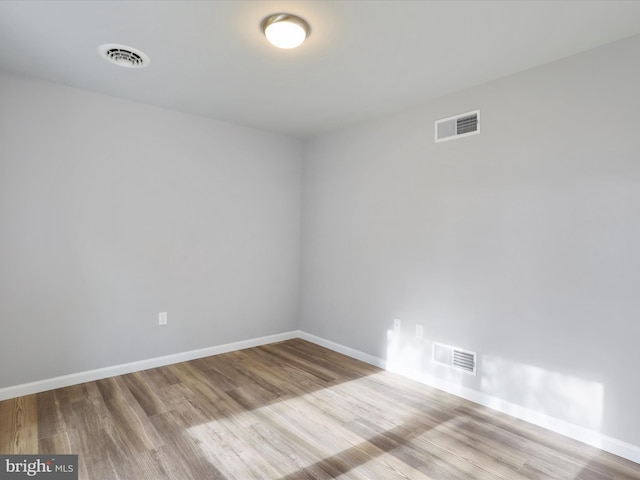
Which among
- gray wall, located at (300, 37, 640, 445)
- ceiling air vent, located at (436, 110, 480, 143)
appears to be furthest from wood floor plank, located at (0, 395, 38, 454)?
ceiling air vent, located at (436, 110, 480, 143)

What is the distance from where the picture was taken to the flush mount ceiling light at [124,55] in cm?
227

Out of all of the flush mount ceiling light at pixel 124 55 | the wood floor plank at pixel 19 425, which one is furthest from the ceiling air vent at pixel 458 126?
the wood floor plank at pixel 19 425

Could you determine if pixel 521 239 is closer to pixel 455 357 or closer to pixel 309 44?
pixel 455 357

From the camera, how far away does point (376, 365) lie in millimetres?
3480

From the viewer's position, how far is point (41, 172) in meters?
2.79

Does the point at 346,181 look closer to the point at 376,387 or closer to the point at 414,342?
the point at 414,342

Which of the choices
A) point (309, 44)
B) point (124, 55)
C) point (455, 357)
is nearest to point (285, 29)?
point (309, 44)

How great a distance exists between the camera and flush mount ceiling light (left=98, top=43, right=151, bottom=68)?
7.46ft

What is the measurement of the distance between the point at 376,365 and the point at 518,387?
131cm

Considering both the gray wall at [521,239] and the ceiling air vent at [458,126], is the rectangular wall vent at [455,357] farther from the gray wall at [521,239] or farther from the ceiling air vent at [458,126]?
the ceiling air vent at [458,126]

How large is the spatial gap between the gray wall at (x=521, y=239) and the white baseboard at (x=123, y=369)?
1.21 metres

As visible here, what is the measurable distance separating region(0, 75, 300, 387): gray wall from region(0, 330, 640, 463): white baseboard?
7cm

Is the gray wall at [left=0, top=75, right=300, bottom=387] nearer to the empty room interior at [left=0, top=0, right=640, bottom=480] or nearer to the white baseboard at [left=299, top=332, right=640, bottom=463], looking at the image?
the empty room interior at [left=0, top=0, right=640, bottom=480]

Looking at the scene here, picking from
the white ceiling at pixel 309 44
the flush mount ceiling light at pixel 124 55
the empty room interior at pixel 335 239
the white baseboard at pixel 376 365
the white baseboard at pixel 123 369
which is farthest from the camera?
the white baseboard at pixel 123 369
